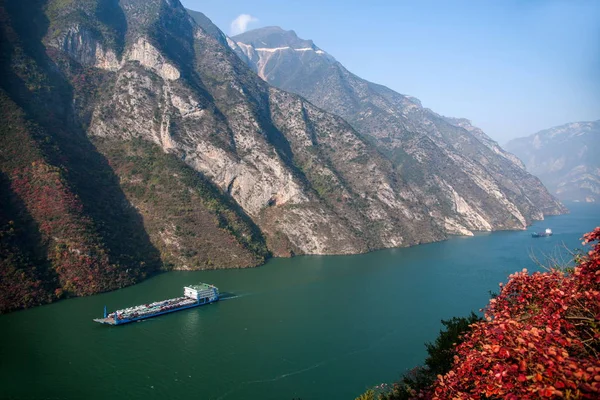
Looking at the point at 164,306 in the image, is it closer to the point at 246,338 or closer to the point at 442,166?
the point at 246,338

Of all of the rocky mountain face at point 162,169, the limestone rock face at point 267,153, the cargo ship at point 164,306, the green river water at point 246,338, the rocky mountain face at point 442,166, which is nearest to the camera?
the green river water at point 246,338

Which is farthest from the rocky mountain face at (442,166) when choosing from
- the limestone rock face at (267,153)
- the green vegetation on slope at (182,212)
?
the green vegetation on slope at (182,212)

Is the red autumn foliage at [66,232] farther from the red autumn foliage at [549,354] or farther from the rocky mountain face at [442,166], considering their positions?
the rocky mountain face at [442,166]

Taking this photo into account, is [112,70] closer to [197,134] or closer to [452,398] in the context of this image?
[197,134]

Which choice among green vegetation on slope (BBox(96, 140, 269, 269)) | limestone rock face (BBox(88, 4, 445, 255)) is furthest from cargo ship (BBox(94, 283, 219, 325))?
limestone rock face (BBox(88, 4, 445, 255))

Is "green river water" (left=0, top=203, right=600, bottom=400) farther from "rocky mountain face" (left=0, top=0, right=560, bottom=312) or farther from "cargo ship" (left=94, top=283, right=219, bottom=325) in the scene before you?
"rocky mountain face" (left=0, top=0, right=560, bottom=312)

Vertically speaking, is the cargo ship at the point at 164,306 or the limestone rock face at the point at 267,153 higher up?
the limestone rock face at the point at 267,153

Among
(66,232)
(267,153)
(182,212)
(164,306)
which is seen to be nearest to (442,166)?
(267,153)
